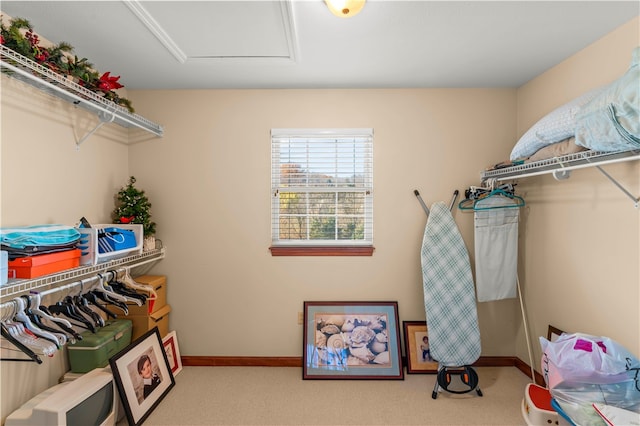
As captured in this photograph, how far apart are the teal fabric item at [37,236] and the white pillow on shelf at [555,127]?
106 inches

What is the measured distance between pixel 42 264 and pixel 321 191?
193 cm

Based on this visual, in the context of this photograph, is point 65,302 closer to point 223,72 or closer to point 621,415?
point 223,72

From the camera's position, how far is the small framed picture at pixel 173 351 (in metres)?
2.75

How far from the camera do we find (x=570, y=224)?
2.32 metres

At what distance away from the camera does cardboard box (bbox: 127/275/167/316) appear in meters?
2.55

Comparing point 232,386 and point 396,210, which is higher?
point 396,210

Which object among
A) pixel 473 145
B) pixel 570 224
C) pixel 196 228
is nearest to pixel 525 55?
pixel 473 145

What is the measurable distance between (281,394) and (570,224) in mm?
2330

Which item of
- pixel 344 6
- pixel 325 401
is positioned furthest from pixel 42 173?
pixel 325 401

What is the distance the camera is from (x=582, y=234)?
2.22 metres

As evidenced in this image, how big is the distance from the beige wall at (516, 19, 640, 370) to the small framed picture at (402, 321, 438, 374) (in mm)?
774

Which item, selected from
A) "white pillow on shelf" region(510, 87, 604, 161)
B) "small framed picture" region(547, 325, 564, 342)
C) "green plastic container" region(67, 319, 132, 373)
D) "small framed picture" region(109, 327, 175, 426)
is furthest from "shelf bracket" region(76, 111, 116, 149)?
"small framed picture" region(547, 325, 564, 342)

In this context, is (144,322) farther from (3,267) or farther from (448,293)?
(448,293)

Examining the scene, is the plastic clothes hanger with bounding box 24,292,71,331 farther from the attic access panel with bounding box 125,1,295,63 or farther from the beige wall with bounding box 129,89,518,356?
the attic access panel with bounding box 125,1,295,63
